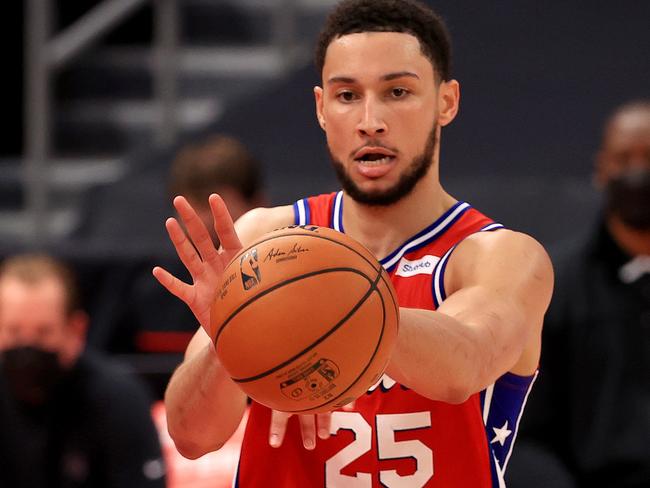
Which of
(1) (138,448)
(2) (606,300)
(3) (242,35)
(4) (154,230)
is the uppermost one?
(3) (242,35)

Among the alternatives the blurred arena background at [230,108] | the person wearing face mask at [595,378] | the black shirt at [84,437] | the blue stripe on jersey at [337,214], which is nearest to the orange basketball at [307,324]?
the blue stripe on jersey at [337,214]

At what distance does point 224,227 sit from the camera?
288cm

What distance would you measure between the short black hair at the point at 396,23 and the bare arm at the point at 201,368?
0.61 metres

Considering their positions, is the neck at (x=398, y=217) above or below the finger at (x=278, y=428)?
above

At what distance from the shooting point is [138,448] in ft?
18.2

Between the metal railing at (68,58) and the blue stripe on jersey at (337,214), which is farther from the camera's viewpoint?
the metal railing at (68,58)

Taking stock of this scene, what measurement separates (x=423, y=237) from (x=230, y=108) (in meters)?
5.57

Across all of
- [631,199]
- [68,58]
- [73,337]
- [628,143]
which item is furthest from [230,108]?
[631,199]

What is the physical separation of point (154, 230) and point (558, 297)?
340cm

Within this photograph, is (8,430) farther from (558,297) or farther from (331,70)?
(331,70)

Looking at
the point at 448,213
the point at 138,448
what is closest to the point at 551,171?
the point at 138,448

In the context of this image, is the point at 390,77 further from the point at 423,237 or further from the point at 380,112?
the point at 423,237

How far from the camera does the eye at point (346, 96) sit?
3.12 meters

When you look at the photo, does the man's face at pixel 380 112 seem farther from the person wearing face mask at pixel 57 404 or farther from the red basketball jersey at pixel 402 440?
the person wearing face mask at pixel 57 404
